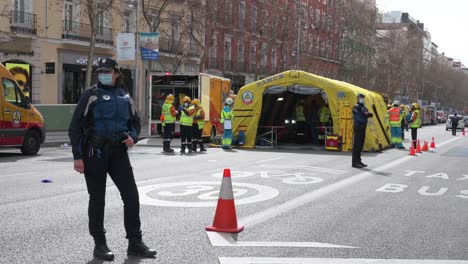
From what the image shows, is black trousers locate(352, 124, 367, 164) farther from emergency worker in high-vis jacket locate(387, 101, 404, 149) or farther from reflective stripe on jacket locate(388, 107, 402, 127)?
reflective stripe on jacket locate(388, 107, 402, 127)

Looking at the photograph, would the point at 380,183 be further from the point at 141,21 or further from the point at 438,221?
the point at 141,21

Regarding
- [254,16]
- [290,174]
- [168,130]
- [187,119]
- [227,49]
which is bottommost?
[290,174]

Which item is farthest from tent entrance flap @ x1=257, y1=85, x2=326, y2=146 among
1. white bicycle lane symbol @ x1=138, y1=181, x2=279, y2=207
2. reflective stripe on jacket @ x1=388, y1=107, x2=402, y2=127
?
white bicycle lane symbol @ x1=138, y1=181, x2=279, y2=207

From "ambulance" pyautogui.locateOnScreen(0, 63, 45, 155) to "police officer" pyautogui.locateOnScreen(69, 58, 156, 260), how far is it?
39.0 feet

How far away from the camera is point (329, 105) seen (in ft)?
71.9

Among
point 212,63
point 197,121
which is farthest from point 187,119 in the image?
point 212,63

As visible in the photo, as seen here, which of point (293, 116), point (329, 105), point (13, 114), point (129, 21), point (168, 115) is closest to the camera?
point (13, 114)

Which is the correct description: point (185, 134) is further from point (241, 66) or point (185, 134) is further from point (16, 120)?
point (241, 66)

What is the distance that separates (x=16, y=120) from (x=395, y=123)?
14.2 m

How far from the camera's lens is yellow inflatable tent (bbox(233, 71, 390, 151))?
21656 millimetres

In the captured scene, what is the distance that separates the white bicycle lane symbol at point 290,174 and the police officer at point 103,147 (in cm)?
629

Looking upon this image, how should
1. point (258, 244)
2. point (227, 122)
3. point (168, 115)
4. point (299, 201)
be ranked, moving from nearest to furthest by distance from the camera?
point (258, 244)
point (299, 201)
point (168, 115)
point (227, 122)

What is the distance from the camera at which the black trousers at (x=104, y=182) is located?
18.3 ft

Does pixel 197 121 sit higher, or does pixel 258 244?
pixel 197 121
